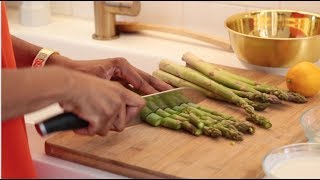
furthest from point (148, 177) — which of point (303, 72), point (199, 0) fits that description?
point (199, 0)

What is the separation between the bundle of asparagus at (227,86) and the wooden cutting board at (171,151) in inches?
2.5

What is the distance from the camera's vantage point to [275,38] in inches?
50.2

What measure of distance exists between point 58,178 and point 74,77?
0.18 metres

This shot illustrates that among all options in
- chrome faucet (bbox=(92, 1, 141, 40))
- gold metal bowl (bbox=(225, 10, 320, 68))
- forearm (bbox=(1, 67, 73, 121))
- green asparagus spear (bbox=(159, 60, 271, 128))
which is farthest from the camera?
chrome faucet (bbox=(92, 1, 141, 40))

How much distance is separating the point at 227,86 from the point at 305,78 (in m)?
0.14

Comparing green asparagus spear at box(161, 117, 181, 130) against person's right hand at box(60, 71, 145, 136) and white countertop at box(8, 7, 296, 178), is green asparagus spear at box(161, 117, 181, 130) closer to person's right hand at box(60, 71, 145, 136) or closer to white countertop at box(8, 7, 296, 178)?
person's right hand at box(60, 71, 145, 136)

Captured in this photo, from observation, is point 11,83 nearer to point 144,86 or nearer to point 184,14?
point 144,86

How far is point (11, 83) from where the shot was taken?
0.82 metres

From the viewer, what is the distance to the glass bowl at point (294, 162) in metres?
0.90

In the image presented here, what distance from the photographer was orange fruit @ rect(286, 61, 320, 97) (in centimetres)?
117

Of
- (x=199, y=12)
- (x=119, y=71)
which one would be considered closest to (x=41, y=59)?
(x=119, y=71)

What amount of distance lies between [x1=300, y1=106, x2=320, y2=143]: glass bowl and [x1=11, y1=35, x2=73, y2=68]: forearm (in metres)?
0.40

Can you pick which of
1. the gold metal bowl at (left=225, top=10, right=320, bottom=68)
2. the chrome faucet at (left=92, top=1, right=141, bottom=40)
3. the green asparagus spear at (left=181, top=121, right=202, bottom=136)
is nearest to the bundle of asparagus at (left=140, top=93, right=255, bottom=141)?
the green asparagus spear at (left=181, top=121, right=202, bottom=136)

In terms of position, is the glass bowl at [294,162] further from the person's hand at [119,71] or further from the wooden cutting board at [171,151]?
the person's hand at [119,71]
